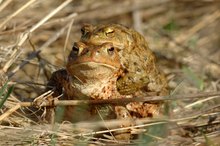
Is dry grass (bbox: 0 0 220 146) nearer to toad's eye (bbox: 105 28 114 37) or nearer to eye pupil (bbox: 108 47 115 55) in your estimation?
eye pupil (bbox: 108 47 115 55)

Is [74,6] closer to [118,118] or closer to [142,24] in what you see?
[142,24]

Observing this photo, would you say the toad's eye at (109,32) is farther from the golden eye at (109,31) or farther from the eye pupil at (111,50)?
the eye pupil at (111,50)

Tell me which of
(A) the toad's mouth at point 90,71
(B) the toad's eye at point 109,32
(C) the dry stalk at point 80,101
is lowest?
(C) the dry stalk at point 80,101

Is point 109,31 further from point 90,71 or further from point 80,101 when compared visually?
point 80,101

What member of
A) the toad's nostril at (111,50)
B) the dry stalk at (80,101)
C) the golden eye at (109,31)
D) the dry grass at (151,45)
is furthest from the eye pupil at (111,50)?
the dry grass at (151,45)

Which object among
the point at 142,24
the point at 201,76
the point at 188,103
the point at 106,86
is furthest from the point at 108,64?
the point at 142,24

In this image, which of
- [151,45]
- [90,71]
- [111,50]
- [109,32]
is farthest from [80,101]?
[151,45]

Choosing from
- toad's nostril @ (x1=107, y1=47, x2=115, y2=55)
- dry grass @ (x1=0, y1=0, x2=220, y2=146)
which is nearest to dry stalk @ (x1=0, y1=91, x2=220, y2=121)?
dry grass @ (x1=0, y1=0, x2=220, y2=146)
